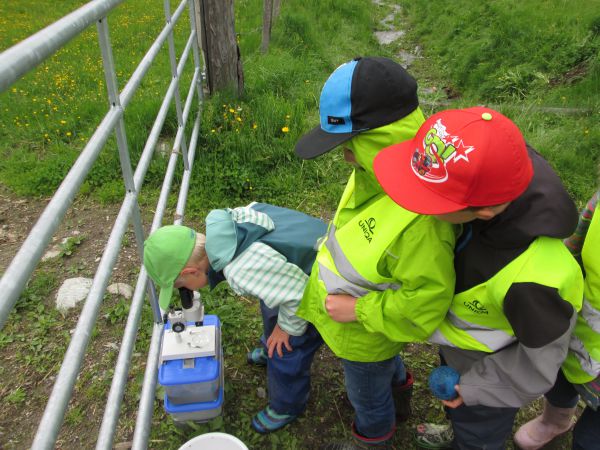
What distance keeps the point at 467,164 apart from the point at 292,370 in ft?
3.91

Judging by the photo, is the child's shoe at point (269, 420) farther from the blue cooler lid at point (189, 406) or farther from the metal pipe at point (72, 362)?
the metal pipe at point (72, 362)

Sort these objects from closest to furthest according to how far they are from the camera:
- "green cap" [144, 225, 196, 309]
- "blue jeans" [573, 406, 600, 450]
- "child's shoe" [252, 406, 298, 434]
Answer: "blue jeans" [573, 406, 600, 450] < "green cap" [144, 225, 196, 309] < "child's shoe" [252, 406, 298, 434]

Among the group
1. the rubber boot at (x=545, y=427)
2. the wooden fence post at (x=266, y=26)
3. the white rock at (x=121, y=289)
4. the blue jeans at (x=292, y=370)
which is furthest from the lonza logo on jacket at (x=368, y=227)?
the wooden fence post at (x=266, y=26)

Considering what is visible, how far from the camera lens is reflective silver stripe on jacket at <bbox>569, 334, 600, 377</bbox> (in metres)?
1.35

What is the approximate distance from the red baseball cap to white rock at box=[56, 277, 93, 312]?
84.3 inches

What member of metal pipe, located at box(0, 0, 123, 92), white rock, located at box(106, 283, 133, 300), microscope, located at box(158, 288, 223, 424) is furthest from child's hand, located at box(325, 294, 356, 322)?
white rock, located at box(106, 283, 133, 300)

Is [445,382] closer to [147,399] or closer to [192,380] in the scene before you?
[192,380]

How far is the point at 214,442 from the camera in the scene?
1.79m

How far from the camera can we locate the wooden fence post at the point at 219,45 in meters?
3.89

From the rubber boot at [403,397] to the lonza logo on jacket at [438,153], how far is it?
1.23 meters

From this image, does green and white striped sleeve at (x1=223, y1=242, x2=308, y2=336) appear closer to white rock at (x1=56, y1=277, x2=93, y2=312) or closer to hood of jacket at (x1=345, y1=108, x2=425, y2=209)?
hood of jacket at (x1=345, y1=108, x2=425, y2=209)

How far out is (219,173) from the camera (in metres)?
3.59

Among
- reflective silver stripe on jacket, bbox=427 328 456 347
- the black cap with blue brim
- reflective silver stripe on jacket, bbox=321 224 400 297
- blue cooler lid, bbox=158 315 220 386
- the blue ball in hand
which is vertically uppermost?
the black cap with blue brim

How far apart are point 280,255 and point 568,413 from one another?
52.6 inches
